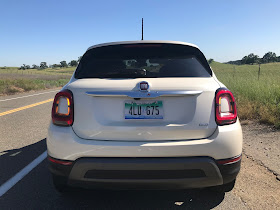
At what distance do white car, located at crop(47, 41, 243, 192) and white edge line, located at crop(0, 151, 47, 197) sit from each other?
1193 mm

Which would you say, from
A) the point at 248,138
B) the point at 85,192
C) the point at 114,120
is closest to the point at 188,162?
the point at 114,120

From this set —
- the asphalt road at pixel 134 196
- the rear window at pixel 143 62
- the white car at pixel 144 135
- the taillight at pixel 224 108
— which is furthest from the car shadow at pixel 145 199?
the rear window at pixel 143 62

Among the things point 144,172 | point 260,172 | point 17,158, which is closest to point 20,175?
point 17,158

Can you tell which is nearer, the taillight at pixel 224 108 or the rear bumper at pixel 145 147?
the rear bumper at pixel 145 147

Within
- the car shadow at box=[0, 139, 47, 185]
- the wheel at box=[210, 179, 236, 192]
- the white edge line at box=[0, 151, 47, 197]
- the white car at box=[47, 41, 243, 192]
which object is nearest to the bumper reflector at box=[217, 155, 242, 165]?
the white car at box=[47, 41, 243, 192]

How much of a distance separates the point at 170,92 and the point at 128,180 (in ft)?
2.83

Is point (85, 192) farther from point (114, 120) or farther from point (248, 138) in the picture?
point (248, 138)

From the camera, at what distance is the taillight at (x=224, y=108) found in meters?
2.29

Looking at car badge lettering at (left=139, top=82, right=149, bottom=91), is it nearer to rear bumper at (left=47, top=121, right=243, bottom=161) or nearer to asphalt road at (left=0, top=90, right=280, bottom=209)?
rear bumper at (left=47, top=121, right=243, bottom=161)

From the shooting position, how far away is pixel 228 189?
275cm

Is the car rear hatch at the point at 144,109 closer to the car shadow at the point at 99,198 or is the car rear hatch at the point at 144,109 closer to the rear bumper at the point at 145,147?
the rear bumper at the point at 145,147

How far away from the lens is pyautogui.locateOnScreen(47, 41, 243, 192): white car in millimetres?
2176

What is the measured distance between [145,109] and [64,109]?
0.77 metres

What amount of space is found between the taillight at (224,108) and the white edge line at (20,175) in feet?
8.66
